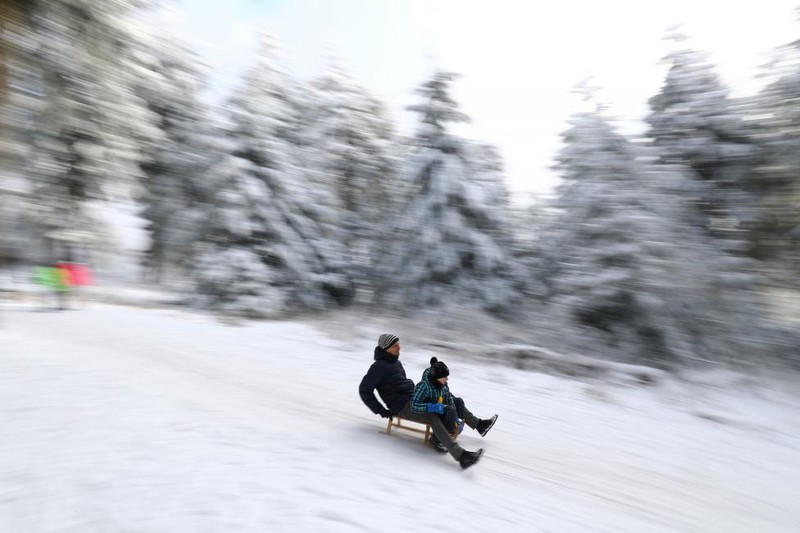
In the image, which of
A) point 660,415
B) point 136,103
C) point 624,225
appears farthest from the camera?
point 136,103

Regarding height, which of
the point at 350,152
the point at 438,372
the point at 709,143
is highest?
the point at 350,152

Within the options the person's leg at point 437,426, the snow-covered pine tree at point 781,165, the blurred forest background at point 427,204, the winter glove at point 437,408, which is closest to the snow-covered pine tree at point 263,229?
the blurred forest background at point 427,204

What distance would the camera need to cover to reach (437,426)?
18.6 ft

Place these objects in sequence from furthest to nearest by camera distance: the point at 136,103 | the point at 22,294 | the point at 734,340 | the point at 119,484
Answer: the point at 22,294 → the point at 136,103 → the point at 734,340 → the point at 119,484

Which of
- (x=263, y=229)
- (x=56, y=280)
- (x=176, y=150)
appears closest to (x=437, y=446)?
(x=263, y=229)

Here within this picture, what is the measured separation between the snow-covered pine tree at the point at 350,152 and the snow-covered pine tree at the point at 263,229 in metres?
1.03

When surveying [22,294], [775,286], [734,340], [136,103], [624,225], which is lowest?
[22,294]

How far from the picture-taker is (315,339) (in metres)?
12.6

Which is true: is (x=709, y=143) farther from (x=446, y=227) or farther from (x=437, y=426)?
(x=437, y=426)

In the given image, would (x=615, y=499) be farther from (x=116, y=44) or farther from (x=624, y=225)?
(x=116, y=44)

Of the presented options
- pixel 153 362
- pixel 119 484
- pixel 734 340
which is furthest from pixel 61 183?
pixel 734 340

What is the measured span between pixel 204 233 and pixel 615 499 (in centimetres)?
1539

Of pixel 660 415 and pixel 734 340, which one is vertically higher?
pixel 734 340

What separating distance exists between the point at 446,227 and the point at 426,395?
431 inches
